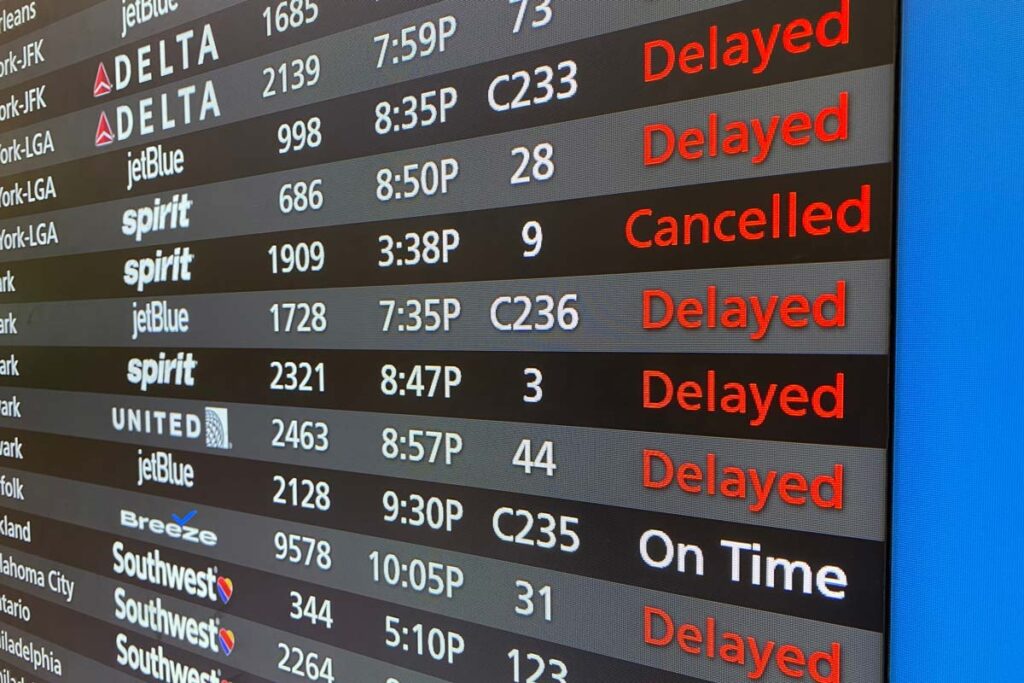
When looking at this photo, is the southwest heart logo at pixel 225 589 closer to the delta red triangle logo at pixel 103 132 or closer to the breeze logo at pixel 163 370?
the breeze logo at pixel 163 370

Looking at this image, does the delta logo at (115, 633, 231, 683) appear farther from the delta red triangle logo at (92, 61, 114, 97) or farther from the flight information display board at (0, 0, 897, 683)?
the delta red triangle logo at (92, 61, 114, 97)

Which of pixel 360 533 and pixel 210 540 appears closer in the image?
pixel 360 533

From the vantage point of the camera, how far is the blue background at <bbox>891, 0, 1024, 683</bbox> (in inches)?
23.4

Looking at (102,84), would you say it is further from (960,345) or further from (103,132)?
(960,345)

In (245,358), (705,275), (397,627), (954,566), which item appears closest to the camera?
(954,566)

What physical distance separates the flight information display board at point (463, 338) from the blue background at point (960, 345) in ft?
0.07

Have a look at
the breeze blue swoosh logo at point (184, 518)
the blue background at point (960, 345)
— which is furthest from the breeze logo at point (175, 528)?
the blue background at point (960, 345)

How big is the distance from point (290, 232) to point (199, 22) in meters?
0.36

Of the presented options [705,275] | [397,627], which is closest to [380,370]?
[397,627]

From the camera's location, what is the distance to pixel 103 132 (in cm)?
127

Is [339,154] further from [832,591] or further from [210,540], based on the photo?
[832,591]

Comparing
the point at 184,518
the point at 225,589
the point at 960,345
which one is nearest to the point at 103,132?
the point at 184,518

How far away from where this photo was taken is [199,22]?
1.12m

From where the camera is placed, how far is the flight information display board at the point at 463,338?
67 centimetres
